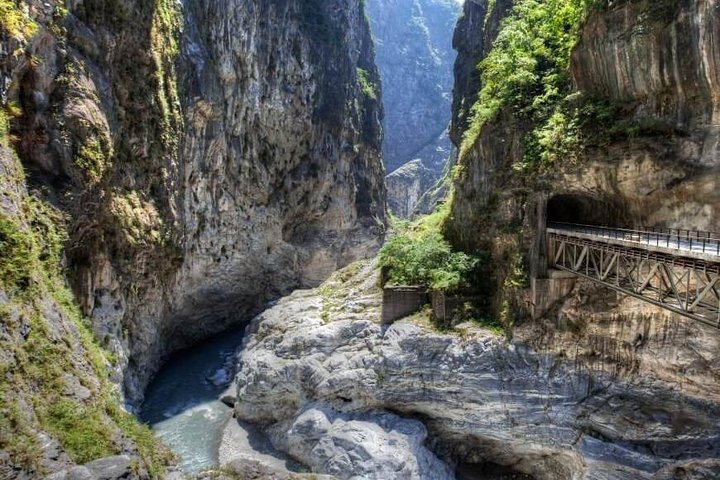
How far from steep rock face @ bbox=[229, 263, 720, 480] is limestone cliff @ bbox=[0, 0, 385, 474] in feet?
26.3

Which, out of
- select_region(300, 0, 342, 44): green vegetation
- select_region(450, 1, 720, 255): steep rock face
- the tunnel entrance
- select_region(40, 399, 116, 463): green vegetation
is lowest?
select_region(40, 399, 116, 463): green vegetation

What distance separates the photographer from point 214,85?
30.6 m

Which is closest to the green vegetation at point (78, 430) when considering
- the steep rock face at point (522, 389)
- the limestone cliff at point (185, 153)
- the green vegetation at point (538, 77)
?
the limestone cliff at point (185, 153)

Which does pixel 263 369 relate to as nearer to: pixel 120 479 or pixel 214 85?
pixel 120 479

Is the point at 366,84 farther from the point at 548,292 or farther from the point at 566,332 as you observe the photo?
the point at 566,332

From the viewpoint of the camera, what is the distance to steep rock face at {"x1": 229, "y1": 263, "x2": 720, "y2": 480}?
52.4 ft

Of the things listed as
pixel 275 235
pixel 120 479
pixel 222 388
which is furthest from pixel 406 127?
pixel 120 479

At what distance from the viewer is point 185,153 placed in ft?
91.9

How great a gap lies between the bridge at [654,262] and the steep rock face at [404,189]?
6936 centimetres

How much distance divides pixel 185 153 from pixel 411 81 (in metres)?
82.2

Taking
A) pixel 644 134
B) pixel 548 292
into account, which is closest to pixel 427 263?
pixel 548 292

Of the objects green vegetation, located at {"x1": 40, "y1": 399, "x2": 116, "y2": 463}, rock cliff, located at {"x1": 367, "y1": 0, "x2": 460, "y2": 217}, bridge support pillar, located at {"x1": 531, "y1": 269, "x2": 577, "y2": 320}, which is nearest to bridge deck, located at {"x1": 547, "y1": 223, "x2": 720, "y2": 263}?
bridge support pillar, located at {"x1": 531, "y1": 269, "x2": 577, "y2": 320}

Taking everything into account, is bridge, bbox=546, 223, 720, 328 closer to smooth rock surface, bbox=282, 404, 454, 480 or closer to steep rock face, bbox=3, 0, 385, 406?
smooth rock surface, bbox=282, 404, 454, 480

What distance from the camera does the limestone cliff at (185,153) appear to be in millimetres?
16406
